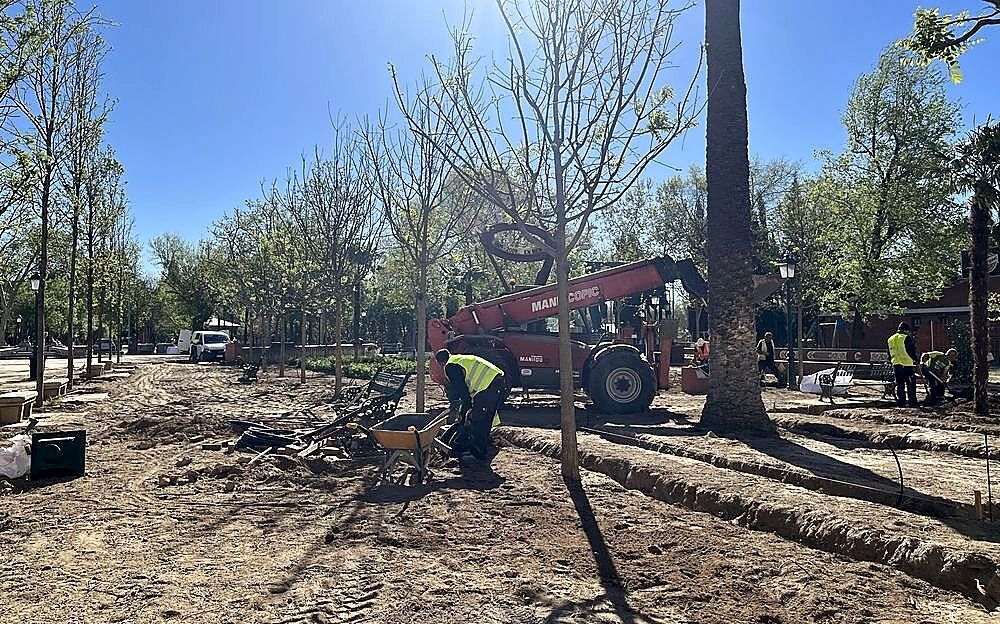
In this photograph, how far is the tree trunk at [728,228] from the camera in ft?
34.2

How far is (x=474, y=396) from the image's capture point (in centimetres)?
877

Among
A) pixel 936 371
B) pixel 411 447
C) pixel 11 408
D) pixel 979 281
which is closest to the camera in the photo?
pixel 411 447

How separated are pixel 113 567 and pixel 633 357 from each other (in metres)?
9.42

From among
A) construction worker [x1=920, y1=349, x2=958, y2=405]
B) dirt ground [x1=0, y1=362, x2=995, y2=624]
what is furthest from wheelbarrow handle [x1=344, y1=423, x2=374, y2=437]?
construction worker [x1=920, y1=349, x2=958, y2=405]

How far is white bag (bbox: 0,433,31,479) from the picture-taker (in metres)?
7.67

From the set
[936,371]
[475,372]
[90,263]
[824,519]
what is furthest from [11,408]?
[936,371]

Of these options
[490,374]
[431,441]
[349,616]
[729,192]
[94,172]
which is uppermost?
[94,172]

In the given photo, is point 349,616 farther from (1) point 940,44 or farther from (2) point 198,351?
(2) point 198,351

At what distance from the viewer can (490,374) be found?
866cm

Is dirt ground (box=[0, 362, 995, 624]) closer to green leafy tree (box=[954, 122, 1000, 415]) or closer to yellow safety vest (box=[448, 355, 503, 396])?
yellow safety vest (box=[448, 355, 503, 396])

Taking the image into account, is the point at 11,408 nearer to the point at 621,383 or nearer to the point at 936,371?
Result: the point at 621,383

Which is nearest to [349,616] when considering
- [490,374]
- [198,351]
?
[490,374]

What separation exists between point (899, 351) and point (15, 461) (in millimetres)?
13808

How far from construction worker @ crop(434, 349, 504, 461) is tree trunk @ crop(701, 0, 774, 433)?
3487 millimetres
